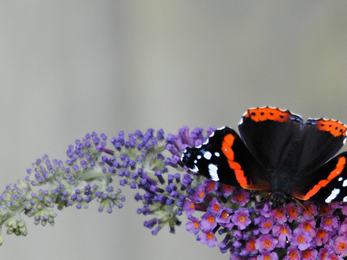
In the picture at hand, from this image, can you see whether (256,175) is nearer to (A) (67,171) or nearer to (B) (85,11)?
(A) (67,171)

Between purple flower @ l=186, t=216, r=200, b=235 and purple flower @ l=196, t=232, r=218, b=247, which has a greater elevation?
purple flower @ l=186, t=216, r=200, b=235

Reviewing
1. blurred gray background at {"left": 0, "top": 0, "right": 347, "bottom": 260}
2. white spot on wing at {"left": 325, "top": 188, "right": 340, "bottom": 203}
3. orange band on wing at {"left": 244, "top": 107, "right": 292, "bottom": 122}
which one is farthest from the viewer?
blurred gray background at {"left": 0, "top": 0, "right": 347, "bottom": 260}

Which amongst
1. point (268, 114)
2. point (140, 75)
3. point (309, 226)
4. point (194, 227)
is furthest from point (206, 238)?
point (140, 75)

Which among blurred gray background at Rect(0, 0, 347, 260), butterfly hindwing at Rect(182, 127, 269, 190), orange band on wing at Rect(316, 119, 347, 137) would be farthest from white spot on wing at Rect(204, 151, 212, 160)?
blurred gray background at Rect(0, 0, 347, 260)

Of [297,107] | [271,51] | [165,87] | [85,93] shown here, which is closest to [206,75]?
[165,87]

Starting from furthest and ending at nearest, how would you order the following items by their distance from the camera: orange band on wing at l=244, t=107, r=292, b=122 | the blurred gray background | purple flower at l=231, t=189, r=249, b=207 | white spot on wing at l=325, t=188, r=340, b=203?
1. the blurred gray background
2. orange band on wing at l=244, t=107, r=292, b=122
3. purple flower at l=231, t=189, r=249, b=207
4. white spot on wing at l=325, t=188, r=340, b=203

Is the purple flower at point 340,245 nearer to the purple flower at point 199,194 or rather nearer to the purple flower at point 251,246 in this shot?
the purple flower at point 251,246

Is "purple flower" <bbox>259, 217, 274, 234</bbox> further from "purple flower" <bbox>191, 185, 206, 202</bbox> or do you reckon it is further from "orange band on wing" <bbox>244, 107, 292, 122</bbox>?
"orange band on wing" <bbox>244, 107, 292, 122</bbox>
